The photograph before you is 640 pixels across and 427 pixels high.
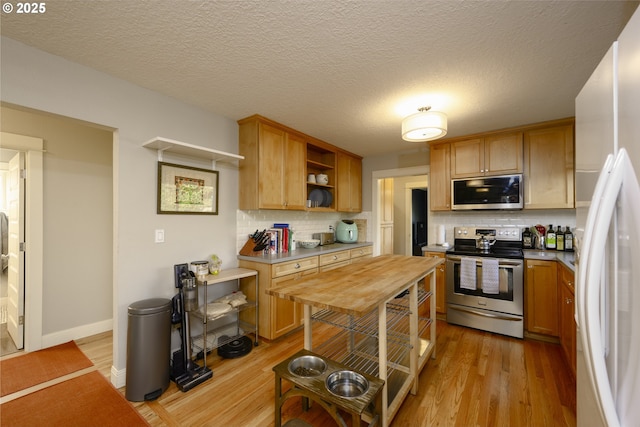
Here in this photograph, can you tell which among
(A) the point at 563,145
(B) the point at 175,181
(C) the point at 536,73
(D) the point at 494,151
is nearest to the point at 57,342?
(B) the point at 175,181

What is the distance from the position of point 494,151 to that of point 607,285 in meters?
3.06

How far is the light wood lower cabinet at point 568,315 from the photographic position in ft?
6.52

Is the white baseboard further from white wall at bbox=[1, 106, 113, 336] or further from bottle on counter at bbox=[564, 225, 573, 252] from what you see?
bottle on counter at bbox=[564, 225, 573, 252]

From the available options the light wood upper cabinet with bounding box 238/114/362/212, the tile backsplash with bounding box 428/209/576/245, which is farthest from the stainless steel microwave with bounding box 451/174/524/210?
the light wood upper cabinet with bounding box 238/114/362/212

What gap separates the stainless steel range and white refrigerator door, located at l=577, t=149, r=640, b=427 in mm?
2527

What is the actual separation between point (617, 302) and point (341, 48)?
179cm

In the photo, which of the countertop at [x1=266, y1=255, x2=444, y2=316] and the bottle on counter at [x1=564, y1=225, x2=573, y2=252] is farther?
the bottle on counter at [x1=564, y1=225, x2=573, y2=252]

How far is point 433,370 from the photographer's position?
89.5 inches

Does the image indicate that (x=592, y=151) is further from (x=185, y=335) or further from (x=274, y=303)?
(x=185, y=335)

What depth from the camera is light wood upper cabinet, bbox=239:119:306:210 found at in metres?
2.87

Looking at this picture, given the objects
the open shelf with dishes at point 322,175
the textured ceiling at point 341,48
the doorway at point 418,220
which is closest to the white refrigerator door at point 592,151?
the textured ceiling at point 341,48

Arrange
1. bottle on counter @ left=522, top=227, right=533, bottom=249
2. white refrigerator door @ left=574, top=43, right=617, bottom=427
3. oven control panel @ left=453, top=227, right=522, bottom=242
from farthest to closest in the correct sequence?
oven control panel @ left=453, top=227, right=522, bottom=242
bottle on counter @ left=522, top=227, right=533, bottom=249
white refrigerator door @ left=574, top=43, right=617, bottom=427

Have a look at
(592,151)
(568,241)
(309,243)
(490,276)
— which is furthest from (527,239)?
(592,151)

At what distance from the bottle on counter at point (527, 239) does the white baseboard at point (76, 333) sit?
17.1ft
